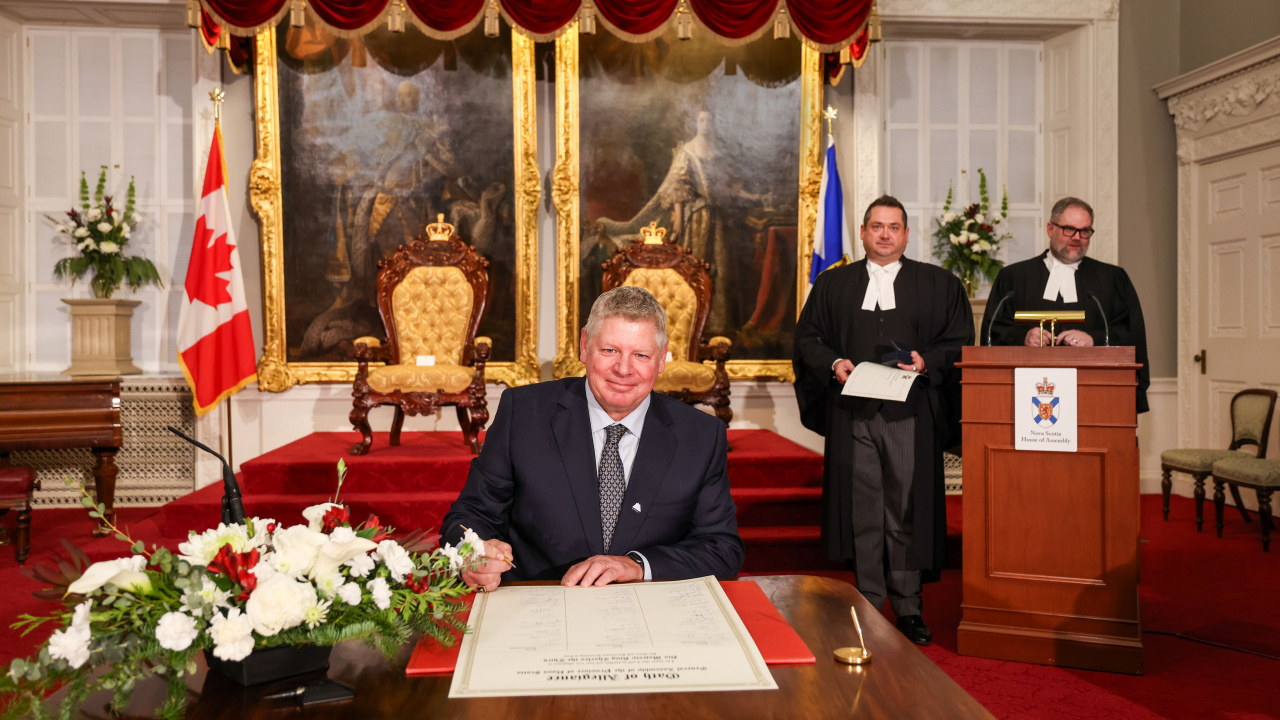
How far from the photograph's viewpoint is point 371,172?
23.8 feet

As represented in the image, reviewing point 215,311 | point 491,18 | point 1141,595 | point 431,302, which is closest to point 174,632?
point 1141,595

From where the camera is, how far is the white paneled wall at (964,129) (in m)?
7.94

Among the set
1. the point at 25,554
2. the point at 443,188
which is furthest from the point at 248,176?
the point at 25,554

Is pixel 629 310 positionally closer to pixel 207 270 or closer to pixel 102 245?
pixel 207 270

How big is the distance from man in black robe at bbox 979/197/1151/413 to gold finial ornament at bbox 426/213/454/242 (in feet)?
14.1

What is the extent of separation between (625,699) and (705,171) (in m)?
6.59

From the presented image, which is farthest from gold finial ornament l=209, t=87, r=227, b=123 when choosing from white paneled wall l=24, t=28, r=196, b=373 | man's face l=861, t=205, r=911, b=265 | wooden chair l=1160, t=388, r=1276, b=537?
wooden chair l=1160, t=388, r=1276, b=537

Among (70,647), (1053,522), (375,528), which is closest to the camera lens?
(70,647)

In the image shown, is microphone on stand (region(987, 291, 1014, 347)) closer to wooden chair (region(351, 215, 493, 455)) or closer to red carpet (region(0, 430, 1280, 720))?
red carpet (region(0, 430, 1280, 720))

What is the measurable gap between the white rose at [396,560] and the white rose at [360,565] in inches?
1.1

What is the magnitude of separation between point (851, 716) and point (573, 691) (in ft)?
1.32

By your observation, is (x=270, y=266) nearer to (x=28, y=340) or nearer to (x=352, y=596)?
(x=28, y=340)

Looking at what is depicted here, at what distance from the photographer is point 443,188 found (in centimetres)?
730

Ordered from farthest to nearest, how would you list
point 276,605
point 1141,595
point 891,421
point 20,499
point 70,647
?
point 20,499 → point 1141,595 → point 891,421 → point 276,605 → point 70,647
